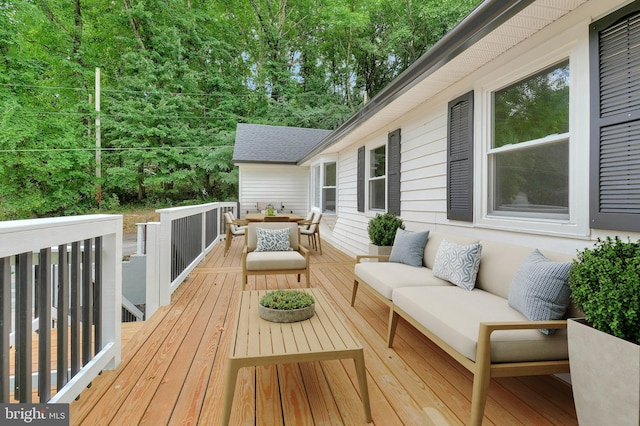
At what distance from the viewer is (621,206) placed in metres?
1.86

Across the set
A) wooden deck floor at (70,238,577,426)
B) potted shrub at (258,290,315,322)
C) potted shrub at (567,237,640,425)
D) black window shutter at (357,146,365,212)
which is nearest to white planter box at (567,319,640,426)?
potted shrub at (567,237,640,425)

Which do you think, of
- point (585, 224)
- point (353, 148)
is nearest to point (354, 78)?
point (353, 148)

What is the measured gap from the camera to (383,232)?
14.1 ft

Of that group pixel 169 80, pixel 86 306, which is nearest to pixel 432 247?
pixel 86 306

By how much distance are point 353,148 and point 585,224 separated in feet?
17.5

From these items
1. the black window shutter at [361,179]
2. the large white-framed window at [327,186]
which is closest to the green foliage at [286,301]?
the black window shutter at [361,179]

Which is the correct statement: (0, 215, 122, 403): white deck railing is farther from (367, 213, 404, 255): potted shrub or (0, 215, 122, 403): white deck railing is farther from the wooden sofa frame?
(367, 213, 404, 255): potted shrub

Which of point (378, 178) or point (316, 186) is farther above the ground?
point (316, 186)

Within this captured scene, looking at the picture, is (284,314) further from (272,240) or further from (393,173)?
(393,173)

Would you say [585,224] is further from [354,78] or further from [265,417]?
[354,78]

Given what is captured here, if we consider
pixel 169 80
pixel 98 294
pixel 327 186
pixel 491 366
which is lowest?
pixel 491 366

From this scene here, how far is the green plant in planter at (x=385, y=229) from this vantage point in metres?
4.30

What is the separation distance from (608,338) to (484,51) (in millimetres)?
2354

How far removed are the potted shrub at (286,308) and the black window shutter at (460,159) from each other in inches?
80.8
